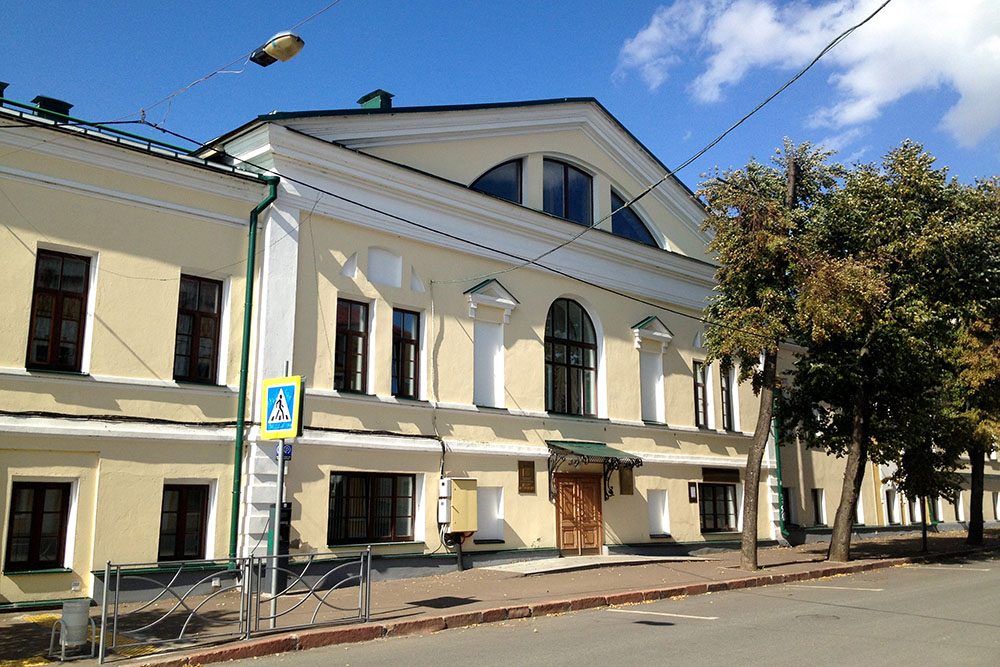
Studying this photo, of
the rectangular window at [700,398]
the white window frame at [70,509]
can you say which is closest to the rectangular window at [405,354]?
the white window frame at [70,509]

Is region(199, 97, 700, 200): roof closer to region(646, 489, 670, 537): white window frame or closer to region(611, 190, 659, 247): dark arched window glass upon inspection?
region(611, 190, 659, 247): dark arched window glass

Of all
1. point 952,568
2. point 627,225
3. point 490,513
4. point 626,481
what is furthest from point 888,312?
point 490,513

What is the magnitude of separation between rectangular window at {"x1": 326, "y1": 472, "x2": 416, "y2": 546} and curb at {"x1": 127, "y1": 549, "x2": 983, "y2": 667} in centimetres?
458

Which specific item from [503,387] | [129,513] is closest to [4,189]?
[129,513]

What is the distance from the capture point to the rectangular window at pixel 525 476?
59.9 feet

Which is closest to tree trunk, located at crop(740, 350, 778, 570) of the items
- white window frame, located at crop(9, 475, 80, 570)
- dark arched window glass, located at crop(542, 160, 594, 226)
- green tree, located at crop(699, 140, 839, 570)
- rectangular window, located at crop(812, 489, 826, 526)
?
green tree, located at crop(699, 140, 839, 570)

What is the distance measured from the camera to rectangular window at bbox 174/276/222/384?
46.3ft

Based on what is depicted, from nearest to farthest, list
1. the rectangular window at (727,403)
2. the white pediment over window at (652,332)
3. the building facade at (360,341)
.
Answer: the building facade at (360,341) → the white pediment over window at (652,332) → the rectangular window at (727,403)

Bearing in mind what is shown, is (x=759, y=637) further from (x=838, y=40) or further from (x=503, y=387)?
(x=503, y=387)

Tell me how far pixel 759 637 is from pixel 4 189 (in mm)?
12256

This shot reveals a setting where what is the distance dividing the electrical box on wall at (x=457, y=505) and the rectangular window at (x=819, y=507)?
16.3 m

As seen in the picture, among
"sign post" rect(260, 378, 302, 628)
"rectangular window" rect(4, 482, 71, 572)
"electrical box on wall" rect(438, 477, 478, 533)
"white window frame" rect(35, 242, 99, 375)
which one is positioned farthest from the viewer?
"electrical box on wall" rect(438, 477, 478, 533)

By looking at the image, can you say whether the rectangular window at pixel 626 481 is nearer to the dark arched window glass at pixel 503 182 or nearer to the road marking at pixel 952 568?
the road marking at pixel 952 568

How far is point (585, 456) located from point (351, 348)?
5891 mm
